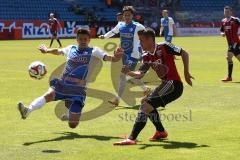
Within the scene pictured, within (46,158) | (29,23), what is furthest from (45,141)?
(29,23)

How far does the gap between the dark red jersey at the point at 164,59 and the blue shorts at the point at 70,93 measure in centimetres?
164

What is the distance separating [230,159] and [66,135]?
308cm

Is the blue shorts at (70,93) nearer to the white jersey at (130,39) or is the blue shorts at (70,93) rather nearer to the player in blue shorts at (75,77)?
the player in blue shorts at (75,77)

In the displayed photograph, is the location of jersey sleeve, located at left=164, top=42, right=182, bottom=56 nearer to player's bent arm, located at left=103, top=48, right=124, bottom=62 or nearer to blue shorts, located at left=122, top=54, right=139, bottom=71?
player's bent arm, located at left=103, top=48, right=124, bottom=62

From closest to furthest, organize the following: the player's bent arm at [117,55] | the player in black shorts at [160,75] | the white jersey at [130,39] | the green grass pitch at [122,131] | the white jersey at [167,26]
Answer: the green grass pitch at [122,131] < the player in black shorts at [160,75] < the player's bent arm at [117,55] < the white jersey at [130,39] < the white jersey at [167,26]

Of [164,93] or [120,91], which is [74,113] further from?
[120,91]

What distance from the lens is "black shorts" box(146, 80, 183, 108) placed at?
29.5 feet

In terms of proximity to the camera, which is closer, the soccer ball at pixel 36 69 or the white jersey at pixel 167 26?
the soccer ball at pixel 36 69

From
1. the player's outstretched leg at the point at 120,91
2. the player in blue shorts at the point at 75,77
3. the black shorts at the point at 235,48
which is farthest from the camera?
the black shorts at the point at 235,48

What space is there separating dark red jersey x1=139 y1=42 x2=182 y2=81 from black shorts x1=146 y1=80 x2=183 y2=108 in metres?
0.10

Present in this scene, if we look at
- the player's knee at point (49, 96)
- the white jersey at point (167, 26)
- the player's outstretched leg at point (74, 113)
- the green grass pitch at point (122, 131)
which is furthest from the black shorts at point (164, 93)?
the white jersey at point (167, 26)

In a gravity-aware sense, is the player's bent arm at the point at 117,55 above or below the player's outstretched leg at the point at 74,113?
above

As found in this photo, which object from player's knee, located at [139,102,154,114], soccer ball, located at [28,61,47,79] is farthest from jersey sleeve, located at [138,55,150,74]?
soccer ball, located at [28,61,47,79]

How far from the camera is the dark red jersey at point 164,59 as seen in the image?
8.91m
